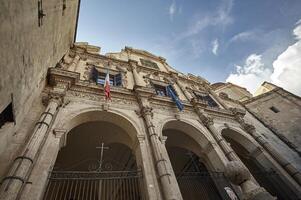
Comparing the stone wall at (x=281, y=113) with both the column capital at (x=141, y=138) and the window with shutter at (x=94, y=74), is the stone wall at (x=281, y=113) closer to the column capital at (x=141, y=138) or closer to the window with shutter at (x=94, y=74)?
the column capital at (x=141, y=138)

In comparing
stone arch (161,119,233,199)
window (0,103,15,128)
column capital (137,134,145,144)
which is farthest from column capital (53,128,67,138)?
stone arch (161,119,233,199)

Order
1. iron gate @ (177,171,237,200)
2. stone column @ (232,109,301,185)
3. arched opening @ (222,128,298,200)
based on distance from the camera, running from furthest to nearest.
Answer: arched opening @ (222,128,298,200)
stone column @ (232,109,301,185)
iron gate @ (177,171,237,200)

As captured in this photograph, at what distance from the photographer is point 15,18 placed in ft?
12.8

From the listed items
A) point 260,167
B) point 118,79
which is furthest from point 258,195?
point 118,79

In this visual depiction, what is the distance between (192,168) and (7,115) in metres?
10.4

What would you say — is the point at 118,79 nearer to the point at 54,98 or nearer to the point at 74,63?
the point at 74,63

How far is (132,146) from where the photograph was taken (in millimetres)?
8359

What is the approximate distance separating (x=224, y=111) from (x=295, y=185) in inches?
210

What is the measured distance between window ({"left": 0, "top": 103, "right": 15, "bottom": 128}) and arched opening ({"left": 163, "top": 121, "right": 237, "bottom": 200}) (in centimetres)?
618

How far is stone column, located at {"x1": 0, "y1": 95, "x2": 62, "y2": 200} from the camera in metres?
4.04

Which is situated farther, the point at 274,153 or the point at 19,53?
the point at 274,153

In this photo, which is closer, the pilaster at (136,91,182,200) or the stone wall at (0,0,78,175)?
the stone wall at (0,0,78,175)

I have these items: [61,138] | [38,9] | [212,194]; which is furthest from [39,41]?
[212,194]

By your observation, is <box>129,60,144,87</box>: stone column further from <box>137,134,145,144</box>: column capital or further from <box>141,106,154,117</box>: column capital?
<box>137,134,145,144</box>: column capital
